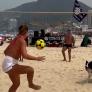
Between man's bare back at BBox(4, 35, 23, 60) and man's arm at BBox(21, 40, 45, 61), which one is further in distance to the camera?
man's bare back at BBox(4, 35, 23, 60)

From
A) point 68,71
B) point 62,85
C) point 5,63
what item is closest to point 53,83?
point 62,85

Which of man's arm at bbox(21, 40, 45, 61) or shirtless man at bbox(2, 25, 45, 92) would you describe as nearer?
man's arm at bbox(21, 40, 45, 61)

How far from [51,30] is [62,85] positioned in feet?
77.2

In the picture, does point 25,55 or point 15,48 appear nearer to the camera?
point 25,55

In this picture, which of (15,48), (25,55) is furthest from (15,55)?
(25,55)

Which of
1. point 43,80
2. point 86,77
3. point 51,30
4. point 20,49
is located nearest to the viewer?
point 20,49

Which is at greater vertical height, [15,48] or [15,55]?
[15,48]

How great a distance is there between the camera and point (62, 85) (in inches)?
372

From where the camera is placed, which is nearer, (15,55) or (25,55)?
(25,55)

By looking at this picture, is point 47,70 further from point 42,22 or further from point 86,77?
point 42,22

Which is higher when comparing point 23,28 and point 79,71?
point 23,28

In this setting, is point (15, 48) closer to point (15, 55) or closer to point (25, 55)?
point (15, 55)

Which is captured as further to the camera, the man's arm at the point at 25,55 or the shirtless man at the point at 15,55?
the shirtless man at the point at 15,55

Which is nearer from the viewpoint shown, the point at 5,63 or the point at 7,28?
the point at 5,63
